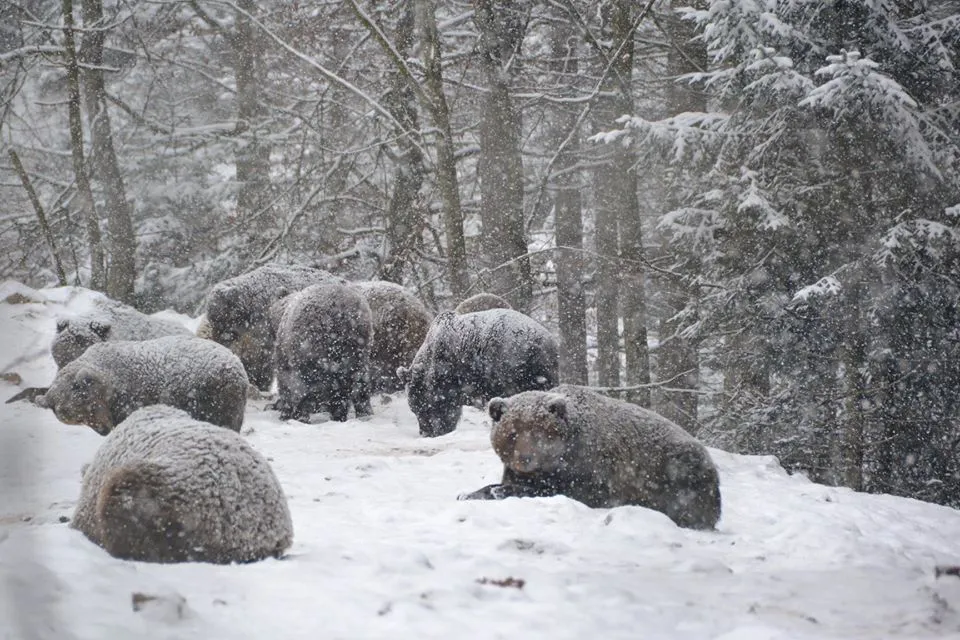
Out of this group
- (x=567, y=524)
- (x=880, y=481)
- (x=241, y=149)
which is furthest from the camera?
(x=241, y=149)

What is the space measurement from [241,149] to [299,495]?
41.1 ft

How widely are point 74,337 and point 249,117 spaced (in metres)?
9.59

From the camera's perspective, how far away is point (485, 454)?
6.93 meters

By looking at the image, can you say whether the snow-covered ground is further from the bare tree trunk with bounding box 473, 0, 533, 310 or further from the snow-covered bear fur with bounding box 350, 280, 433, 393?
the bare tree trunk with bounding box 473, 0, 533, 310

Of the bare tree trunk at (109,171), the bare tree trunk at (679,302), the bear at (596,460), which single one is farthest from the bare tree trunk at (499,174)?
the bear at (596,460)

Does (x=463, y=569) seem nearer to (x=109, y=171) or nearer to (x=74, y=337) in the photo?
(x=74, y=337)

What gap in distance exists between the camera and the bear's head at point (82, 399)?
638 cm

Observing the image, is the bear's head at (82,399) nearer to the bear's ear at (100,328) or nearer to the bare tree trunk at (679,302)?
the bear's ear at (100,328)

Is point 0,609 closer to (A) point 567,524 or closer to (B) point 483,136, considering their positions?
(A) point 567,524

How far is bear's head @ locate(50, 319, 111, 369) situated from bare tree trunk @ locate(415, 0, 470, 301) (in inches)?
193

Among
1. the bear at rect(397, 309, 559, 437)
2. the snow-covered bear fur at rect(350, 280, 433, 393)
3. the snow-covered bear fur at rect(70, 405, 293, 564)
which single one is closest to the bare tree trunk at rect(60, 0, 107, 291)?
the snow-covered bear fur at rect(350, 280, 433, 393)

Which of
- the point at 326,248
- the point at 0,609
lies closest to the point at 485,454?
the point at 0,609

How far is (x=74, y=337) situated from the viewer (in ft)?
26.3

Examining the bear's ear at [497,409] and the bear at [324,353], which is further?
the bear at [324,353]
